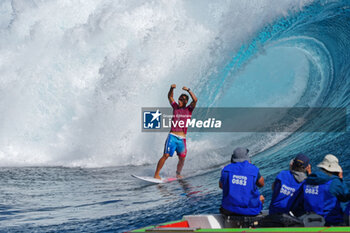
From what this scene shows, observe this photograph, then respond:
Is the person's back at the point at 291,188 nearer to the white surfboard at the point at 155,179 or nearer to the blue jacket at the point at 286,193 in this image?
the blue jacket at the point at 286,193

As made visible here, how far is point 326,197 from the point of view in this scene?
4.96 meters

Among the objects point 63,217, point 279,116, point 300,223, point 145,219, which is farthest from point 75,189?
point 279,116

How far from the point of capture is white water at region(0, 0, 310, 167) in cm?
1505

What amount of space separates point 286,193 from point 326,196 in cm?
52

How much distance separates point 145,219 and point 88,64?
47.2ft

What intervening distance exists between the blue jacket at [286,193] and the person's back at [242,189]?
0.21m

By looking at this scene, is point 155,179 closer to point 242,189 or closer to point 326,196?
point 242,189

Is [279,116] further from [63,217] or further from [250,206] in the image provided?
[250,206]

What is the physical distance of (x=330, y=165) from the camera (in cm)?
514

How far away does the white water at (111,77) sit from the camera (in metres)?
15.0

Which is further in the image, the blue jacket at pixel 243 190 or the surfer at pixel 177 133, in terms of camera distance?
the surfer at pixel 177 133

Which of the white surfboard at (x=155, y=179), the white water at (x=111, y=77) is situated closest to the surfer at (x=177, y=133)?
the white surfboard at (x=155, y=179)

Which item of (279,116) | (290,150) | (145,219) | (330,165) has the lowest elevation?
(145,219)

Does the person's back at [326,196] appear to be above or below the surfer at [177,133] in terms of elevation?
below
